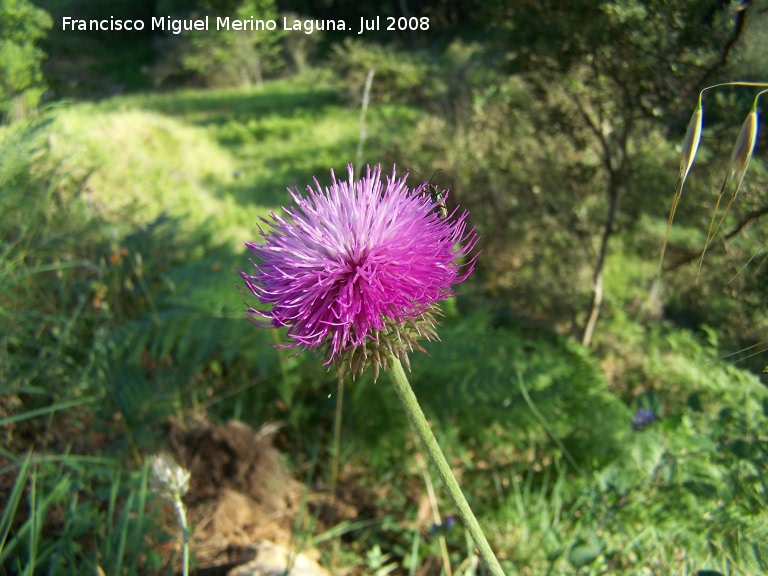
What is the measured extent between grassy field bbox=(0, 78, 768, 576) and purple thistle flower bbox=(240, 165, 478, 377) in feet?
2.49

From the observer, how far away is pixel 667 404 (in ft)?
11.4

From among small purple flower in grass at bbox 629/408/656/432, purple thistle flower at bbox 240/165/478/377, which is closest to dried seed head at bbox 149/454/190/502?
purple thistle flower at bbox 240/165/478/377

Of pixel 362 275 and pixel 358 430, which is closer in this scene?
pixel 362 275

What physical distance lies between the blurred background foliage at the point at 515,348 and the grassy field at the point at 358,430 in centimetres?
2

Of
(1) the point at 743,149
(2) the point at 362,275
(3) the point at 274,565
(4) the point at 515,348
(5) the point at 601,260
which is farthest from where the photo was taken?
(5) the point at 601,260

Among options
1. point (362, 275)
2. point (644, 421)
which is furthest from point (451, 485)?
point (644, 421)

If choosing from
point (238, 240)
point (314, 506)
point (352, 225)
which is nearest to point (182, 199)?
point (238, 240)

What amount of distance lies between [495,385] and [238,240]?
13.6 ft

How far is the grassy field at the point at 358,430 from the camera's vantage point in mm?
1912

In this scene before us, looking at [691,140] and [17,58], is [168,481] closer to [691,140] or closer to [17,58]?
[691,140]

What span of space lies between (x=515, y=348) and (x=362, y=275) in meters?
1.87

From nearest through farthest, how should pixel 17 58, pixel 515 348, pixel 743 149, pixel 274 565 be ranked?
pixel 743 149, pixel 274 565, pixel 515 348, pixel 17 58

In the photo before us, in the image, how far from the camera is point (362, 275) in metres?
1.23

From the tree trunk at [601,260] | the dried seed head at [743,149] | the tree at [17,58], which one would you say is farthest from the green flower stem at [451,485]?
the tree at [17,58]
